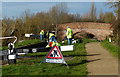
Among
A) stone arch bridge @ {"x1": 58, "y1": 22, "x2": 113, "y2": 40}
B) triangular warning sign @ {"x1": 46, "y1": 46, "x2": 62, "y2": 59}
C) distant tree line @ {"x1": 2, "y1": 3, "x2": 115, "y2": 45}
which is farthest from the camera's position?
stone arch bridge @ {"x1": 58, "y1": 22, "x2": 113, "y2": 40}

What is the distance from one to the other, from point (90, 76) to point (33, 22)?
25356 mm

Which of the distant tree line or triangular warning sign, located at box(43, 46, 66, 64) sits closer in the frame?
triangular warning sign, located at box(43, 46, 66, 64)

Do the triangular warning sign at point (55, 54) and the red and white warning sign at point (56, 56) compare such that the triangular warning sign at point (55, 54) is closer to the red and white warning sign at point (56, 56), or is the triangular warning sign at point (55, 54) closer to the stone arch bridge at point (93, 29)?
the red and white warning sign at point (56, 56)

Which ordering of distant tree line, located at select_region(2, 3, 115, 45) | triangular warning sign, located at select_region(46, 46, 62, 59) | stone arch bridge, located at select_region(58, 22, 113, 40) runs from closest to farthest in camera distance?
triangular warning sign, located at select_region(46, 46, 62, 59), distant tree line, located at select_region(2, 3, 115, 45), stone arch bridge, located at select_region(58, 22, 113, 40)

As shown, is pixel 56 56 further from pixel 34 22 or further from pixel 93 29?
pixel 93 29

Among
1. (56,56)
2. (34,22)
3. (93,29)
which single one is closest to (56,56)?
(56,56)

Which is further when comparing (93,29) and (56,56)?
(93,29)

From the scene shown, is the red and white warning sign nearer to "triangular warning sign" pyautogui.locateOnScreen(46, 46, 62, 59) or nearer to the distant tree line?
"triangular warning sign" pyautogui.locateOnScreen(46, 46, 62, 59)

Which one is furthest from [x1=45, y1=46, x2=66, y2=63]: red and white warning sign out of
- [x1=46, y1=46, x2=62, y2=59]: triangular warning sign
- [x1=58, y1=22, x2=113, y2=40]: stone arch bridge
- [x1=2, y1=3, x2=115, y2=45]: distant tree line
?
[x1=58, y1=22, x2=113, y2=40]: stone arch bridge

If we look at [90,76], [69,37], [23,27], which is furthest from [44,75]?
[23,27]

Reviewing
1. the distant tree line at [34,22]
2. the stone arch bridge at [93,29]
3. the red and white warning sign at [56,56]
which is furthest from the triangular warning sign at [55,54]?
the stone arch bridge at [93,29]

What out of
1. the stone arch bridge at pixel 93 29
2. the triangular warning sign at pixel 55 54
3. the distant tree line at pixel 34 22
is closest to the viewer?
the triangular warning sign at pixel 55 54

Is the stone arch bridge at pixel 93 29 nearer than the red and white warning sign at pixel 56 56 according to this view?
No

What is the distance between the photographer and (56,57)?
332 inches
